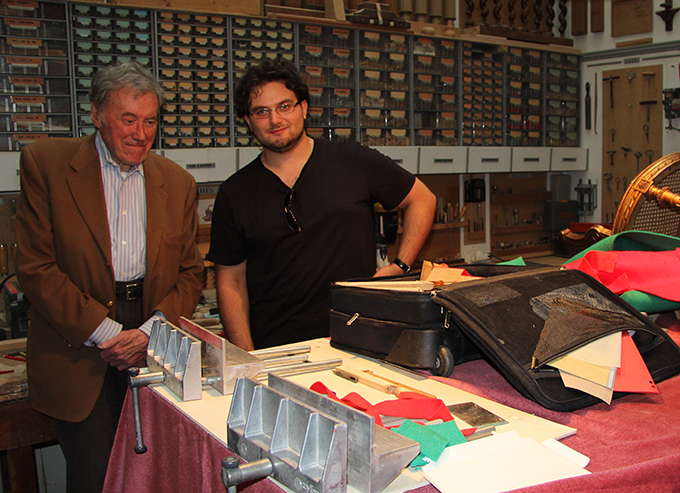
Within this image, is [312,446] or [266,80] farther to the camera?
[266,80]

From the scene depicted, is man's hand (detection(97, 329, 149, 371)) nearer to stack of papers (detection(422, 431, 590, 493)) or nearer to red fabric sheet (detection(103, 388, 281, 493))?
red fabric sheet (detection(103, 388, 281, 493))

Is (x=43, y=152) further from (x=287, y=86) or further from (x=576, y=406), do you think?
(x=576, y=406)

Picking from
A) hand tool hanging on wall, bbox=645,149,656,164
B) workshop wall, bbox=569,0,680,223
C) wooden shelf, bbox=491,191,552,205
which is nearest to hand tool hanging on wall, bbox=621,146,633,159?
workshop wall, bbox=569,0,680,223

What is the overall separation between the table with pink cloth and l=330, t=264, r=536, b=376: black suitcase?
2.0 inches

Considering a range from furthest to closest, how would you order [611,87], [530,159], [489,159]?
[611,87]
[530,159]
[489,159]

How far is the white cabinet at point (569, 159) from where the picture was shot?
528 cm

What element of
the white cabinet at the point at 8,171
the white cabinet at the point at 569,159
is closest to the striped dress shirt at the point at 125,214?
the white cabinet at the point at 8,171

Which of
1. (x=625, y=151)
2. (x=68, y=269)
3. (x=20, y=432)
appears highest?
(x=625, y=151)

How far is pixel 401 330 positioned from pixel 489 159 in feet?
12.2

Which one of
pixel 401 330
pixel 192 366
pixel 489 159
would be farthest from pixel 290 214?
pixel 489 159

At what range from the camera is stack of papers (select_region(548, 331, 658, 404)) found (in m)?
1.16

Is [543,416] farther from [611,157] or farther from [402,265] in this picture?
[611,157]

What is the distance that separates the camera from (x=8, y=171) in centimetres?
317

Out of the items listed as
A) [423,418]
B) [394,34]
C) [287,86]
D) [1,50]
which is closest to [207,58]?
[1,50]
